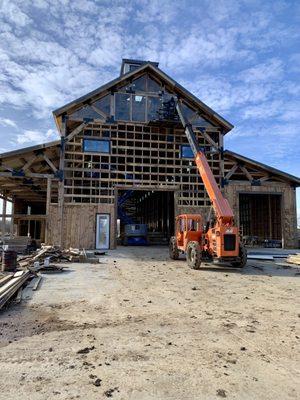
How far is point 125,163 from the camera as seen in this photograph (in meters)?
22.4

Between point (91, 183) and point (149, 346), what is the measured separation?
17.4 meters

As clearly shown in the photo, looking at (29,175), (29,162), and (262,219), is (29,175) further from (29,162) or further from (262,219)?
(262,219)

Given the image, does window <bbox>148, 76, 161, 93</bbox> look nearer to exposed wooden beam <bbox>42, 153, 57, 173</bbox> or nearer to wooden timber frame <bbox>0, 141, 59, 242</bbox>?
wooden timber frame <bbox>0, 141, 59, 242</bbox>

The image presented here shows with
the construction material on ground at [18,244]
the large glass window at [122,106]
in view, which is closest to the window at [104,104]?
the large glass window at [122,106]

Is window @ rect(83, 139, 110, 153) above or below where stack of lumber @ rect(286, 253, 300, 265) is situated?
above

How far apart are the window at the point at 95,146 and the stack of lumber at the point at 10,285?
12444 millimetres

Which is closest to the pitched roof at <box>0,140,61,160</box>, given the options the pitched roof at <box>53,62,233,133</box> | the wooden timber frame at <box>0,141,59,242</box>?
the wooden timber frame at <box>0,141,59,242</box>

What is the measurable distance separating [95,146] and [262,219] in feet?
52.9

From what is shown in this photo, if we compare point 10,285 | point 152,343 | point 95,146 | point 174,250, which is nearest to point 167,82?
point 95,146

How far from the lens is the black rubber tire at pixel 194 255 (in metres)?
13.4

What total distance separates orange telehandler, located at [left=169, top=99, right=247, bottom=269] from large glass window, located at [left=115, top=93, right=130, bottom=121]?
8.11 meters

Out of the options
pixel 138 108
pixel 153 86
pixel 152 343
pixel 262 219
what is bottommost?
pixel 152 343

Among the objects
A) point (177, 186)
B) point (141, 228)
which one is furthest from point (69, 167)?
point (141, 228)

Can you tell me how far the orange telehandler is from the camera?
1265cm
